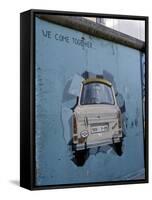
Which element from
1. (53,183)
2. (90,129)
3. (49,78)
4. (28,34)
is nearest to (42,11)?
(28,34)

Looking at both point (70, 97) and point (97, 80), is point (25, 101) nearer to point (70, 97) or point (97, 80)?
point (70, 97)

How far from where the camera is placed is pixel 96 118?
573 cm

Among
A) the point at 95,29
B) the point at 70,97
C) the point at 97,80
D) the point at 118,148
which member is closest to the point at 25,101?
the point at 70,97

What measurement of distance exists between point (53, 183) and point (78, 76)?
0.99 metres

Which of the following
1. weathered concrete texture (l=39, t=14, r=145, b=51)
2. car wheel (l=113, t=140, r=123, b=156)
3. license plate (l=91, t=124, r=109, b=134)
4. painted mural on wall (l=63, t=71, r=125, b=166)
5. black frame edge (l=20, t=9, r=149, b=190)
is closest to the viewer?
black frame edge (l=20, t=9, r=149, b=190)

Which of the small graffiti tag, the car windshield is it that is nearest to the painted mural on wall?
the car windshield

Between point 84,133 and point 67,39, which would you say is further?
point 84,133

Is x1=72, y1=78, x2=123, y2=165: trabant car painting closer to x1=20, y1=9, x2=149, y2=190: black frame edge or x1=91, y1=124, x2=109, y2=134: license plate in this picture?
x1=91, y1=124, x2=109, y2=134: license plate

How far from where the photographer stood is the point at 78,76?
5625 mm

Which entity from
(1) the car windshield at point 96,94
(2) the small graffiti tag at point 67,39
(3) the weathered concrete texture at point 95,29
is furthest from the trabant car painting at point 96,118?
(3) the weathered concrete texture at point 95,29

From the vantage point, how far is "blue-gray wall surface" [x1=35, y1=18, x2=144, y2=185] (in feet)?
17.8

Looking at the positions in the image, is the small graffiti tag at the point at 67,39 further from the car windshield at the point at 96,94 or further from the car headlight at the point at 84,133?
the car headlight at the point at 84,133

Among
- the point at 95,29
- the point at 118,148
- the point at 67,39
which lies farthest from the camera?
the point at 118,148

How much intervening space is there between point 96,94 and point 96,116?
0.20 m
